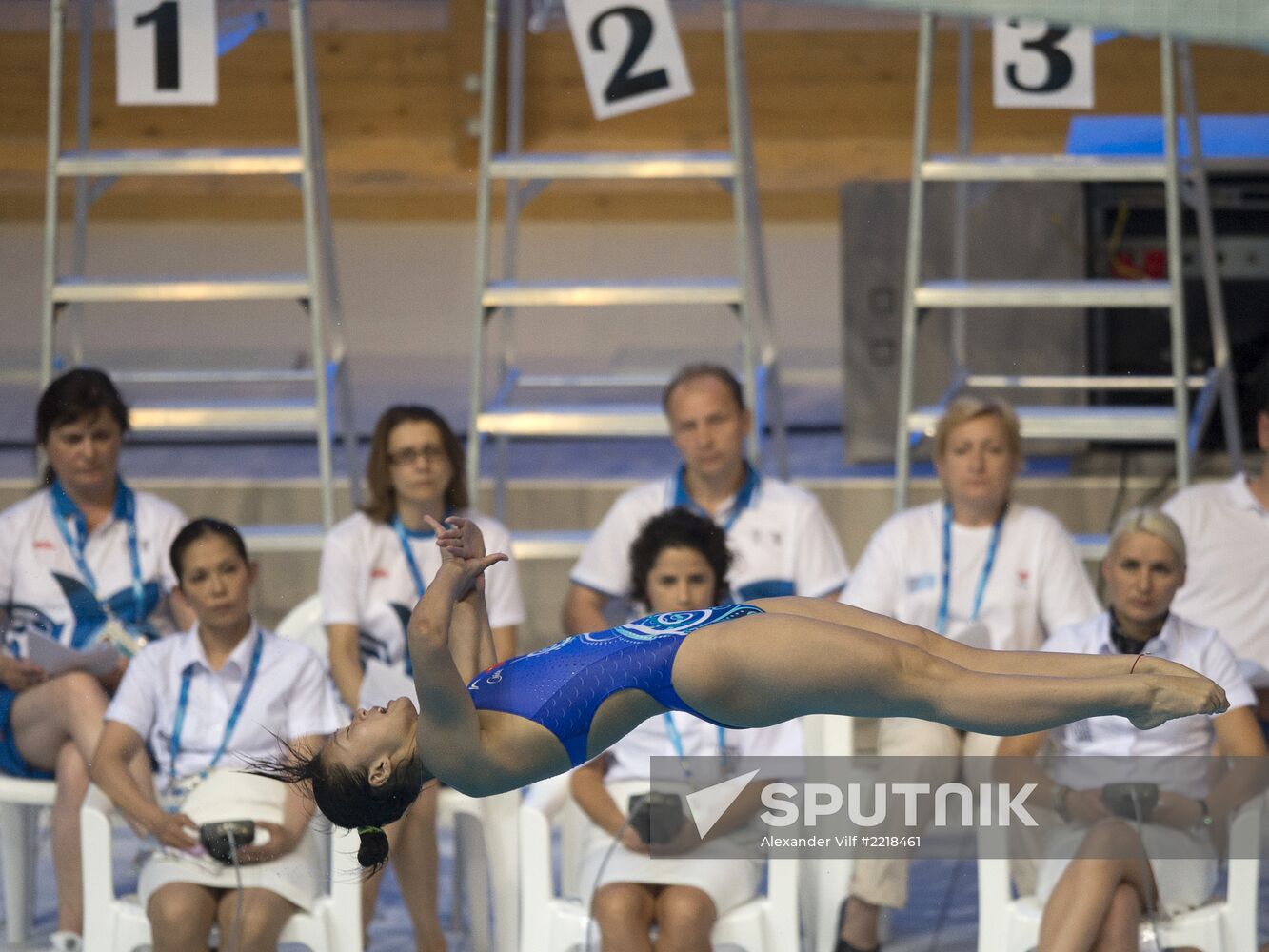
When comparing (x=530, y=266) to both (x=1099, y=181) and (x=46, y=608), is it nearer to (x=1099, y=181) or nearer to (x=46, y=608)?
(x=1099, y=181)

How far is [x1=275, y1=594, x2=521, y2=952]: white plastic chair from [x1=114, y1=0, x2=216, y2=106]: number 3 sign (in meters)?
1.53

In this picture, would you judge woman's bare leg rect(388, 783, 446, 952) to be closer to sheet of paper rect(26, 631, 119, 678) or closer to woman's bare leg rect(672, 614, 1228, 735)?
sheet of paper rect(26, 631, 119, 678)

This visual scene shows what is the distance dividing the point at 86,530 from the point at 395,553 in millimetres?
624

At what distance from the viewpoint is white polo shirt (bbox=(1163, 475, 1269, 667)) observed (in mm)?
3508

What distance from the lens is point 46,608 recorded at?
3.54m

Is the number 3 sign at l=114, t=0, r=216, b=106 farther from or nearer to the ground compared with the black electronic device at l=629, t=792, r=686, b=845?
farther from the ground

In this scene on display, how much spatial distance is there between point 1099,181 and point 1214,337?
0.70m

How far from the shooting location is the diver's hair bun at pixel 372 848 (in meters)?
2.57

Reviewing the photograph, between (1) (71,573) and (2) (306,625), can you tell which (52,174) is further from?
(2) (306,625)

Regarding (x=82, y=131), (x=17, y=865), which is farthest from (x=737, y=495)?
(x=82, y=131)

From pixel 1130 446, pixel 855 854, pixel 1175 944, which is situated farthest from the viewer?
pixel 1130 446

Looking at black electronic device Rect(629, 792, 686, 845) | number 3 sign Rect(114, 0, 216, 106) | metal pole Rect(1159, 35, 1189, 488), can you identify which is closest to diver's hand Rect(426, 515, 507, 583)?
black electronic device Rect(629, 792, 686, 845)

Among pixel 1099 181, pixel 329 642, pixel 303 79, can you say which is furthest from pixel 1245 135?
pixel 329 642

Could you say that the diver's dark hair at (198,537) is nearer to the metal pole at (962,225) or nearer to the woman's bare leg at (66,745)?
the woman's bare leg at (66,745)
